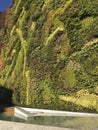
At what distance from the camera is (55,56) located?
1450 cm

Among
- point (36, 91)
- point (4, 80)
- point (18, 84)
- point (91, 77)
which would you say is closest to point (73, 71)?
point (91, 77)

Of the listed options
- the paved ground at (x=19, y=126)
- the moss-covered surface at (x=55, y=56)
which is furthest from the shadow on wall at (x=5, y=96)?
the paved ground at (x=19, y=126)

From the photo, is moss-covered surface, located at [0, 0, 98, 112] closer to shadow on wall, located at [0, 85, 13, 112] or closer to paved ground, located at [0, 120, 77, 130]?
shadow on wall, located at [0, 85, 13, 112]

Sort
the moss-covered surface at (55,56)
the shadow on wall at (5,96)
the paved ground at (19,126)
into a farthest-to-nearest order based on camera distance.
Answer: the shadow on wall at (5,96) → the moss-covered surface at (55,56) → the paved ground at (19,126)

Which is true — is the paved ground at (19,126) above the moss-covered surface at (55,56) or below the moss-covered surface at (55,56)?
below

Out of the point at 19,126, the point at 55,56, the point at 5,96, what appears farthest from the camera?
the point at 5,96

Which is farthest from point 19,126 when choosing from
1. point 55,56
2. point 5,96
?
point 5,96

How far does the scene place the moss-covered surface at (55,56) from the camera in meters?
13.1

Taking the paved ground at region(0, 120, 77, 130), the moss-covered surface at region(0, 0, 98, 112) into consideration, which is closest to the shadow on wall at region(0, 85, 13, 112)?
the moss-covered surface at region(0, 0, 98, 112)

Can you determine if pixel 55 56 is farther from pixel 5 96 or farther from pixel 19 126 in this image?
pixel 19 126

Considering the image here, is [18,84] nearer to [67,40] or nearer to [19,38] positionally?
[19,38]

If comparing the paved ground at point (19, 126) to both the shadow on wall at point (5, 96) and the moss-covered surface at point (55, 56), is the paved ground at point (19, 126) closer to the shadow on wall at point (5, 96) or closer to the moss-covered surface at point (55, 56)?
the moss-covered surface at point (55, 56)

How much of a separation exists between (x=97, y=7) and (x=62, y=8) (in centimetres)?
202

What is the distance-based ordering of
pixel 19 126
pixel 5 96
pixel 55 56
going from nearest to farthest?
pixel 19 126
pixel 55 56
pixel 5 96
